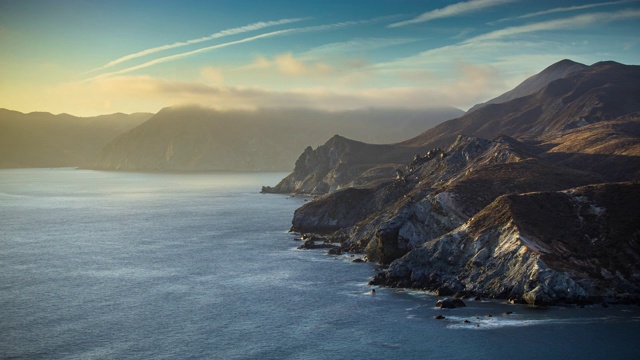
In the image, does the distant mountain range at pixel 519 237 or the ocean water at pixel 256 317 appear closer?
the ocean water at pixel 256 317

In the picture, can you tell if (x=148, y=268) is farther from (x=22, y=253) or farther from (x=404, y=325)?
(x=404, y=325)

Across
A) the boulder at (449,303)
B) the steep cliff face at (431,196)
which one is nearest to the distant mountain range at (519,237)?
the steep cliff face at (431,196)

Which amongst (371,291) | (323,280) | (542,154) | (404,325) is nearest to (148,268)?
(323,280)

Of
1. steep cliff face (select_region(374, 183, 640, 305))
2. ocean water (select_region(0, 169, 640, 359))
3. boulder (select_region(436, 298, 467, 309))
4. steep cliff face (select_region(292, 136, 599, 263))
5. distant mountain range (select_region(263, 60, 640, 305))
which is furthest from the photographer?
steep cliff face (select_region(292, 136, 599, 263))

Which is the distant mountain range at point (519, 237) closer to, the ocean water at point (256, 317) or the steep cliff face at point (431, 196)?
the steep cliff face at point (431, 196)

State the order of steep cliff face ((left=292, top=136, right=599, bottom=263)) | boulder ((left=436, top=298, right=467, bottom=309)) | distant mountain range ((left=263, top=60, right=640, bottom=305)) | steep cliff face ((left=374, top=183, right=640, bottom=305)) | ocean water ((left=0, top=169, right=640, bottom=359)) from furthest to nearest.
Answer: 1. steep cliff face ((left=292, top=136, right=599, bottom=263))
2. distant mountain range ((left=263, top=60, right=640, bottom=305))
3. steep cliff face ((left=374, top=183, right=640, bottom=305))
4. boulder ((left=436, top=298, right=467, bottom=309))
5. ocean water ((left=0, top=169, right=640, bottom=359))

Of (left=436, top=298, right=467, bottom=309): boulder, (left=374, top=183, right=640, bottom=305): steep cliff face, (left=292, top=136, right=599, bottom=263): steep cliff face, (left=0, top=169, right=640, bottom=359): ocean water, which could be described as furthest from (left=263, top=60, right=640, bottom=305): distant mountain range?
(left=436, top=298, right=467, bottom=309): boulder

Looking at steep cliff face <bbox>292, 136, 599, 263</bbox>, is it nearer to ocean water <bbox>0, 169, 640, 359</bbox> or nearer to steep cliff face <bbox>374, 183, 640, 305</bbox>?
ocean water <bbox>0, 169, 640, 359</bbox>

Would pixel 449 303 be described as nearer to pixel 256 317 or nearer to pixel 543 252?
pixel 543 252
